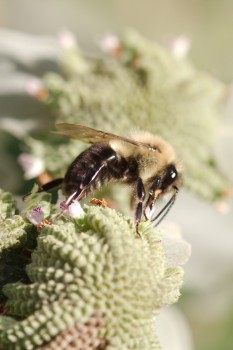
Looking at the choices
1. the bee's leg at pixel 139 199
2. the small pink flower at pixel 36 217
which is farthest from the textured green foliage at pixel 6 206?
the bee's leg at pixel 139 199

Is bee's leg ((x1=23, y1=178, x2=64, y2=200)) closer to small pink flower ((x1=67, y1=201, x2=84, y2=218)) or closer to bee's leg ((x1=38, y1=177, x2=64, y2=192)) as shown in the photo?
bee's leg ((x1=38, y1=177, x2=64, y2=192))

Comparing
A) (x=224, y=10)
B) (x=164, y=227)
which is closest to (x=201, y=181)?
(x=164, y=227)

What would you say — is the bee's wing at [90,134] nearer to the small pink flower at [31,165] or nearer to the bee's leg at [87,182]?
the bee's leg at [87,182]

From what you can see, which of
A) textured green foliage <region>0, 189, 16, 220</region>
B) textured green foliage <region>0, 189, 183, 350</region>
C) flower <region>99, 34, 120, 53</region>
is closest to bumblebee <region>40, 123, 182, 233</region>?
textured green foliage <region>0, 189, 16, 220</region>

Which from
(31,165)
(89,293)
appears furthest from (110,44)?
(89,293)

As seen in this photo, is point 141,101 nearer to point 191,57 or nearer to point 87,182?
point 87,182

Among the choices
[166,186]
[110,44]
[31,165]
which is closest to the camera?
[166,186]
